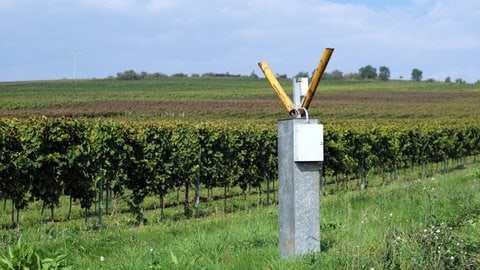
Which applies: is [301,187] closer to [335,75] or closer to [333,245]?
[333,245]

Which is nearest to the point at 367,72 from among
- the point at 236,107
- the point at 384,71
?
the point at 384,71

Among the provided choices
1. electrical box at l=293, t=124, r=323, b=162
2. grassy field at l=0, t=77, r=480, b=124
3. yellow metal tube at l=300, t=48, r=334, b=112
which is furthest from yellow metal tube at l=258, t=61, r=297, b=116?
grassy field at l=0, t=77, r=480, b=124

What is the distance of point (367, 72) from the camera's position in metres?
144

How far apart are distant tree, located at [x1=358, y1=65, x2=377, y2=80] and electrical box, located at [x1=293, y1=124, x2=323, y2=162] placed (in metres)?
131

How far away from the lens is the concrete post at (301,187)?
5.62 metres

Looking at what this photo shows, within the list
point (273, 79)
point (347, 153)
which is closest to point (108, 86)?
point (347, 153)

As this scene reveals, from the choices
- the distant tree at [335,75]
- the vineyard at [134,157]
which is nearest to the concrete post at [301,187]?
the vineyard at [134,157]

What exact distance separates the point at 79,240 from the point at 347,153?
15613mm

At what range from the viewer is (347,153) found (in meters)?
22.2

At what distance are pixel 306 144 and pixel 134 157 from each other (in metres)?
8.77

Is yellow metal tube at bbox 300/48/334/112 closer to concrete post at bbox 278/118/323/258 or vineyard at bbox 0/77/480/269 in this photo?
concrete post at bbox 278/118/323/258

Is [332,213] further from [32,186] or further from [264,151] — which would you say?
[264,151]

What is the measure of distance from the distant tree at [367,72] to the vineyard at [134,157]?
118078mm

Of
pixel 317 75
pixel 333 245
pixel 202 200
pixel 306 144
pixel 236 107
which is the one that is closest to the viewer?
pixel 306 144
